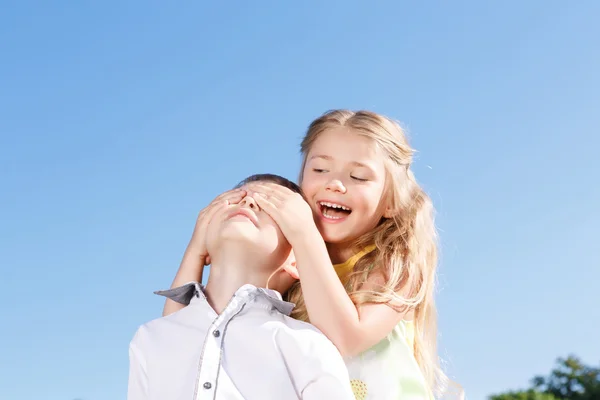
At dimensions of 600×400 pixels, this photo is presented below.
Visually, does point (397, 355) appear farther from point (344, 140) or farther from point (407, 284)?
point (344, 140)

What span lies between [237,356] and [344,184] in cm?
149

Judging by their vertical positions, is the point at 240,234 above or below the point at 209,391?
above

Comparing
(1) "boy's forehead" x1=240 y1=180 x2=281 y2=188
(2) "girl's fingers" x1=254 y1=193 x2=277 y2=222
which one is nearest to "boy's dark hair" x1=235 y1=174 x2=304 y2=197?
(1) "boy's forehead" x1=240 y1=180 x2=281 y2=188

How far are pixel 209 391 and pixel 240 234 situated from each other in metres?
0.87

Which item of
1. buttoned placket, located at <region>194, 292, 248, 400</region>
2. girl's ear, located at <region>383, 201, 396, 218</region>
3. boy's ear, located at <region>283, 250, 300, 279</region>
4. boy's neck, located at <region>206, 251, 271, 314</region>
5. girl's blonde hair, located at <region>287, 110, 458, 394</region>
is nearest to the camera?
buttoned placket, located at <region>194, 292, 248, 400</region>

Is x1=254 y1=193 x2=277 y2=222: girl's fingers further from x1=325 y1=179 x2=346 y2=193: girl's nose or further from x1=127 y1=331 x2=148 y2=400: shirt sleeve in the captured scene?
x1=127 y1=331 x2=148 y2=400: shirt sleeve

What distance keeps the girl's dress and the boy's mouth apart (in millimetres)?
787

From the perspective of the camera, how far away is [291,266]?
181 inches

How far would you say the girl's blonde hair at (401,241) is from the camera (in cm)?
506

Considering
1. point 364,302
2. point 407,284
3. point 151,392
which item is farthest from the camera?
point 407,284

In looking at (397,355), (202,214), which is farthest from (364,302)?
(202,214)

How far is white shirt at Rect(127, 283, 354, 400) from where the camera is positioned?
386 cm

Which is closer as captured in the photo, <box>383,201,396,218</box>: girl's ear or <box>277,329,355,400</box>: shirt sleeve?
<box>277,329,355,400</box>: shirt sleeve

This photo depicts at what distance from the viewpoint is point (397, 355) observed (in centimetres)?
488
